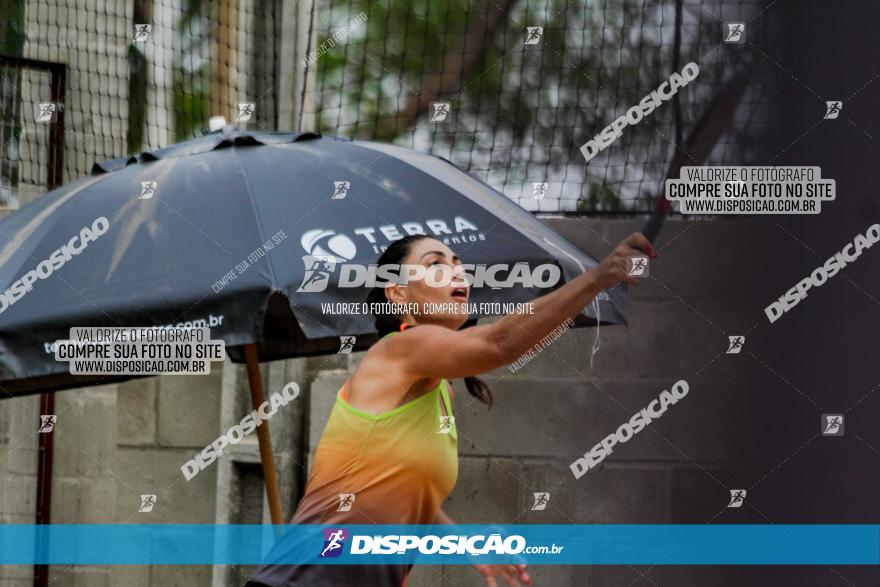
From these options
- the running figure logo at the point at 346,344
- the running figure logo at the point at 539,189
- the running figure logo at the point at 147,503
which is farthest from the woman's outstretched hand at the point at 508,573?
the running figure logo at the point at 147,503

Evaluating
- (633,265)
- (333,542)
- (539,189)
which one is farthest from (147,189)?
(539,189)

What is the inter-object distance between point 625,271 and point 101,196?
1976 millimetres

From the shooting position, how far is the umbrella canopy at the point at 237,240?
3.99 metres

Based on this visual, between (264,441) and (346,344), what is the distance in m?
0.56

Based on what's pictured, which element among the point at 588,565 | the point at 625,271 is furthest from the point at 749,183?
the point at 625,271

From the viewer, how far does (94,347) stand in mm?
4344

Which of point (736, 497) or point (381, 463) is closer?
point (381, 463)

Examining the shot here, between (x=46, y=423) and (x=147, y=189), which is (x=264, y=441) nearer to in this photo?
(x=147, y=189)

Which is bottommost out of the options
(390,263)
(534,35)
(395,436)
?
(395,436)

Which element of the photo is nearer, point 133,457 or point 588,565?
point 588,565

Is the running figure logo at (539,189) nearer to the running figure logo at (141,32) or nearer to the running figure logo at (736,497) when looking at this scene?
the running figure logo at (736,497)

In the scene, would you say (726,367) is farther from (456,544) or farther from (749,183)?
(456,544)

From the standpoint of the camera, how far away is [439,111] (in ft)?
19.4

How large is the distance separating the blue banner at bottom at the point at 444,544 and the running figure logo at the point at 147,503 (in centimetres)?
8
